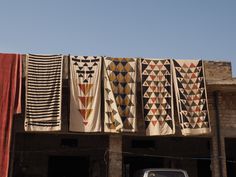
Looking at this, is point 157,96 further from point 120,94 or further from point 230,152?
point 230,152

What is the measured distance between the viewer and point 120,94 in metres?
11.8

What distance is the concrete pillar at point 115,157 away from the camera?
462 inches

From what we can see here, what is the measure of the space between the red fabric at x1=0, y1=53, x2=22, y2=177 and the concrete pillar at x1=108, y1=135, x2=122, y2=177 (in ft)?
10.7

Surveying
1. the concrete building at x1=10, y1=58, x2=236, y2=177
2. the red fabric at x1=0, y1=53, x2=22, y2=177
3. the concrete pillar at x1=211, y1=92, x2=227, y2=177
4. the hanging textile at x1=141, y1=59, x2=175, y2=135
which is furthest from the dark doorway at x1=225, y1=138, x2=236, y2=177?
the red fabric at x1=0, y1=53, x2=22, y2=177

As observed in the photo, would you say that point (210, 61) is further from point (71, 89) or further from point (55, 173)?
point (55, 173)

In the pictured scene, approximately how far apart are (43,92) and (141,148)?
6115mm

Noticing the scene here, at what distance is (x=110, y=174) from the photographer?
11648 mm

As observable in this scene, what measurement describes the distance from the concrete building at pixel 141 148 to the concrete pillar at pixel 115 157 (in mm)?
470

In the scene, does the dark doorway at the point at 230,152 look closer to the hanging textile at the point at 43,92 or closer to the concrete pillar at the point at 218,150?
the concrete pillar at the point at 218,150

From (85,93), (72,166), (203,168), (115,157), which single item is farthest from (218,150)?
(72,166)

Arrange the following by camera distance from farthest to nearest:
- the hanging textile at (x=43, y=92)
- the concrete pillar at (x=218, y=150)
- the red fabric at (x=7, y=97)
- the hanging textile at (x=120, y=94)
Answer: the concrete pillar at (x=218, y=150) < the hanging textile at (x=120, y=94) < the hanging textile at (x=43, y=92) < the red fabric at (x=7, y=97)

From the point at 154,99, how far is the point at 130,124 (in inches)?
48.3

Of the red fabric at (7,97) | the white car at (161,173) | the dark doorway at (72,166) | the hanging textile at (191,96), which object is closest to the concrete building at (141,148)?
the dark doorway at (72,166)

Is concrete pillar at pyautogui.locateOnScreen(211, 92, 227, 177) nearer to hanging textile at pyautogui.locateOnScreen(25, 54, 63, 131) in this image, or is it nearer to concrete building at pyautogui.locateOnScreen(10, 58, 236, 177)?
concrete building at pyautogui.locateOnScreen(10, 58, 236, 177)
